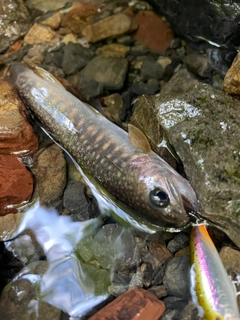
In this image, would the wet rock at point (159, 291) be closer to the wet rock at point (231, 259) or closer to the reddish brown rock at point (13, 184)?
the wet rock at point (231, 259)

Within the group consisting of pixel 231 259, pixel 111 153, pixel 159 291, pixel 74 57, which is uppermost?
pixel 74 57

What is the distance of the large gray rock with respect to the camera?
3.24m

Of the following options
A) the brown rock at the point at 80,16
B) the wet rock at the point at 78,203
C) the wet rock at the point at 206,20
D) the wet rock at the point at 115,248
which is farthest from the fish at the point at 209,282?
the brown rock at the point at 80,16

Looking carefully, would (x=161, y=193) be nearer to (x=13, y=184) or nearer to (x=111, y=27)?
(x=13, y=184)

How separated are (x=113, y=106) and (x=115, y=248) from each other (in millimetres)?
1678

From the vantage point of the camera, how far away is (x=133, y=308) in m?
3.06

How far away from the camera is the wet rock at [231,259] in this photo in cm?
321

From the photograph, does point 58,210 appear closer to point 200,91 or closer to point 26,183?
point 26,183

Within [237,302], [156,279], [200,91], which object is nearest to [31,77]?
[200,91]

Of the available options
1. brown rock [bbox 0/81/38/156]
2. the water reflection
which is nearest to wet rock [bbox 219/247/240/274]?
the water reflection

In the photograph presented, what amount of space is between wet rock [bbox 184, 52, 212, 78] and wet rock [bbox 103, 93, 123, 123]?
0.85 meters

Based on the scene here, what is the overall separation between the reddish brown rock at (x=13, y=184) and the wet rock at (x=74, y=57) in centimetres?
154

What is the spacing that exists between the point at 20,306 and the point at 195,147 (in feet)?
6.43

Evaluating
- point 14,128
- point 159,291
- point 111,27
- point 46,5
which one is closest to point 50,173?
point 14,128
